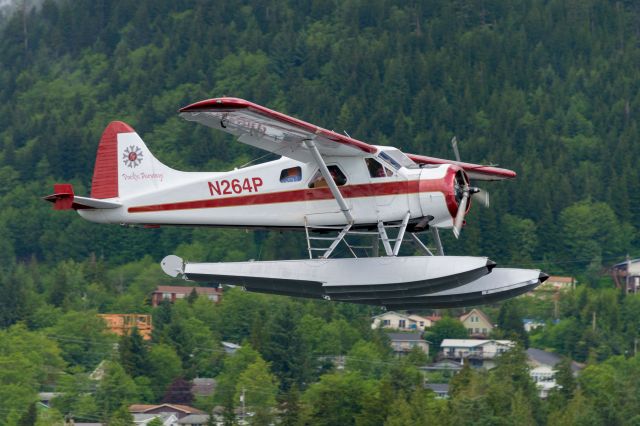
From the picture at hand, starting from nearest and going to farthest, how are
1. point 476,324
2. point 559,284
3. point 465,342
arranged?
point 465,342
point 476,324
point 559,284

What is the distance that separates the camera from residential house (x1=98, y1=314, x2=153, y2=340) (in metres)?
109

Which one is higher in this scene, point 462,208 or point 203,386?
point 462,208

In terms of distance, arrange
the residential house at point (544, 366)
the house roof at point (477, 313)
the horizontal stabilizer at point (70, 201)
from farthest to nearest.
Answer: the house roof at point (477, 313), the residential house at point (544, 366), the horizontal stabilizer at point (70, 201)

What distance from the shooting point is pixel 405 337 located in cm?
11044

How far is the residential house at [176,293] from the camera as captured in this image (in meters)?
123

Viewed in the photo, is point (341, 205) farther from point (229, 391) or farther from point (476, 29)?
point (476, 29)

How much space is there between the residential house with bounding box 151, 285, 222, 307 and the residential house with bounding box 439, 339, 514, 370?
848 inches

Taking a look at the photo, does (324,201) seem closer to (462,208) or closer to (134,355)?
(462,208)

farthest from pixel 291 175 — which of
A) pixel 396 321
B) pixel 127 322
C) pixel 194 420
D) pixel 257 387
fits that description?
pixel 396 321

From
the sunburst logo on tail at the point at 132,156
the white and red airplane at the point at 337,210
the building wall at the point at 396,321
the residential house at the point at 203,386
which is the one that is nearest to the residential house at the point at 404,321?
the building wall at the point at 396,321

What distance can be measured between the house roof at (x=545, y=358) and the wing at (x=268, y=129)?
72.0 meters

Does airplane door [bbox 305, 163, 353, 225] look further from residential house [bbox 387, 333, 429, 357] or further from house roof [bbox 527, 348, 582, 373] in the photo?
residential house [bbox 387, 333, 429, 357]

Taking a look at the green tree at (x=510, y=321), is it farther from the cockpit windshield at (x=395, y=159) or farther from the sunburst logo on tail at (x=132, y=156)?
the cockpit windshield at (x=395, y=159)

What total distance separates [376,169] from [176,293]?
95338mm
